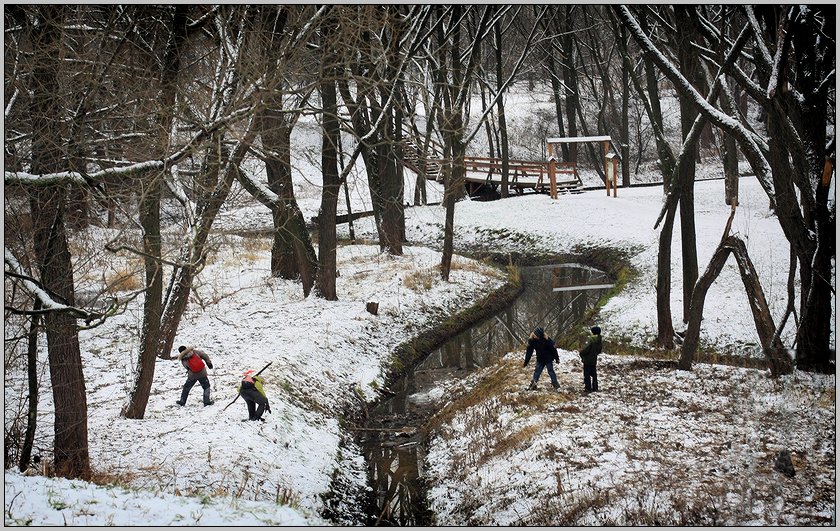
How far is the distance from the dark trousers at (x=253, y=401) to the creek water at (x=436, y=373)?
1.92 metres

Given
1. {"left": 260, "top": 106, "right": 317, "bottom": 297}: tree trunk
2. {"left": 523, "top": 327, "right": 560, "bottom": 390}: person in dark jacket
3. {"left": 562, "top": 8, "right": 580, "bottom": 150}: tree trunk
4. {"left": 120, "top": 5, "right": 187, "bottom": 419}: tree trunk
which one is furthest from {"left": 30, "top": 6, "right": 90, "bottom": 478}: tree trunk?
{"left": 562, "top": 8, "right": 580, "bottom": 150}: tree trunk

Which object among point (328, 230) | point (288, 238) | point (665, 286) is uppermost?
point (328, 230)

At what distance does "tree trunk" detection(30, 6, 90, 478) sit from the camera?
8.80 m

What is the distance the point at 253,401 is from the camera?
→ 11.5m

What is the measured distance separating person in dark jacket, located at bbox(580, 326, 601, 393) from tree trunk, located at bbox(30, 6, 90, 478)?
25.1 ft

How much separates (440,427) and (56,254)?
266 inches

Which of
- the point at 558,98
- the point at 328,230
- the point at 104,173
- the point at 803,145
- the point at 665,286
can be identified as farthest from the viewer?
the point at 558,98

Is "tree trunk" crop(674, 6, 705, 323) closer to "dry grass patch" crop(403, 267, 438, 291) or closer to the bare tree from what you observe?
the bare tree

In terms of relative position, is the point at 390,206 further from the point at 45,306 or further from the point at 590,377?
the point at 45,306

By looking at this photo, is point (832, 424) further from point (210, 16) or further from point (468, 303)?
point (468, 303)

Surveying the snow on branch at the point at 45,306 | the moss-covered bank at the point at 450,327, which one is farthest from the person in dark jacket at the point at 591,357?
the snow on branch at the point at 45,306

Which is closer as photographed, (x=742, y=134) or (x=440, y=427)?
(x=742, y=134)

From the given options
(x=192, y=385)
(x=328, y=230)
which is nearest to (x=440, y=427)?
(x=192, y=385)

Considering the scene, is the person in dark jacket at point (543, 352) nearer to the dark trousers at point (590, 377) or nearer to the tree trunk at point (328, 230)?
the dark trousers at point (590, 377)
